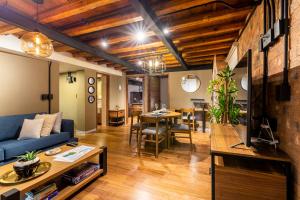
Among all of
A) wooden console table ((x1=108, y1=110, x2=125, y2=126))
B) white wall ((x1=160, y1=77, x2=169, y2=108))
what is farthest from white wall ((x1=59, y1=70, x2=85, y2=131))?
white wall ((x1=160, y1=77, x2=169, y2=108))

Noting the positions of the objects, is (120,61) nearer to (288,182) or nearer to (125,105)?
(125,105)

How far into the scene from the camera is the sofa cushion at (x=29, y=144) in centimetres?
223

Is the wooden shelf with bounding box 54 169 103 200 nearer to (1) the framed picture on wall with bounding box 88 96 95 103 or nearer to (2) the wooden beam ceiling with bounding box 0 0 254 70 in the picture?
(2) the wooden beam ceiling with bounding box 0 0 254 70

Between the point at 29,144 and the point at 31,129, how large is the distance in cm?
37

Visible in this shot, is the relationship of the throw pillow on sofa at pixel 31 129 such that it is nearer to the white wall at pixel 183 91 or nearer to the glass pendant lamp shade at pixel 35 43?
the glass pendant lamp shade at pixel 35 43

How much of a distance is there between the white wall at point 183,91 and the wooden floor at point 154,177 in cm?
232

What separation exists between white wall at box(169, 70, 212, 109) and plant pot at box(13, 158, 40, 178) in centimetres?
469

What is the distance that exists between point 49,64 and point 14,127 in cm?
166

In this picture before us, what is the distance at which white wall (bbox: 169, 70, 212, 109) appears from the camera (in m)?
5.27

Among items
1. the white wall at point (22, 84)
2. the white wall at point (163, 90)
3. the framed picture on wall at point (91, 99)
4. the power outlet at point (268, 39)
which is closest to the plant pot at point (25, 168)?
the white wall at point (22, 84)

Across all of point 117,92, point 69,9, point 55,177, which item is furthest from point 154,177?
point 117,92

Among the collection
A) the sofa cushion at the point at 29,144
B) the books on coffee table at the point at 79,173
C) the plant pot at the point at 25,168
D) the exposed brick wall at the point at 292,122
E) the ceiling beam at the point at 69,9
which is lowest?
the books on coffee table at the point at 79,173

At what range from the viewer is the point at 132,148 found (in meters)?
3.45

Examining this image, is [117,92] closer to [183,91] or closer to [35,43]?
[183,91]
